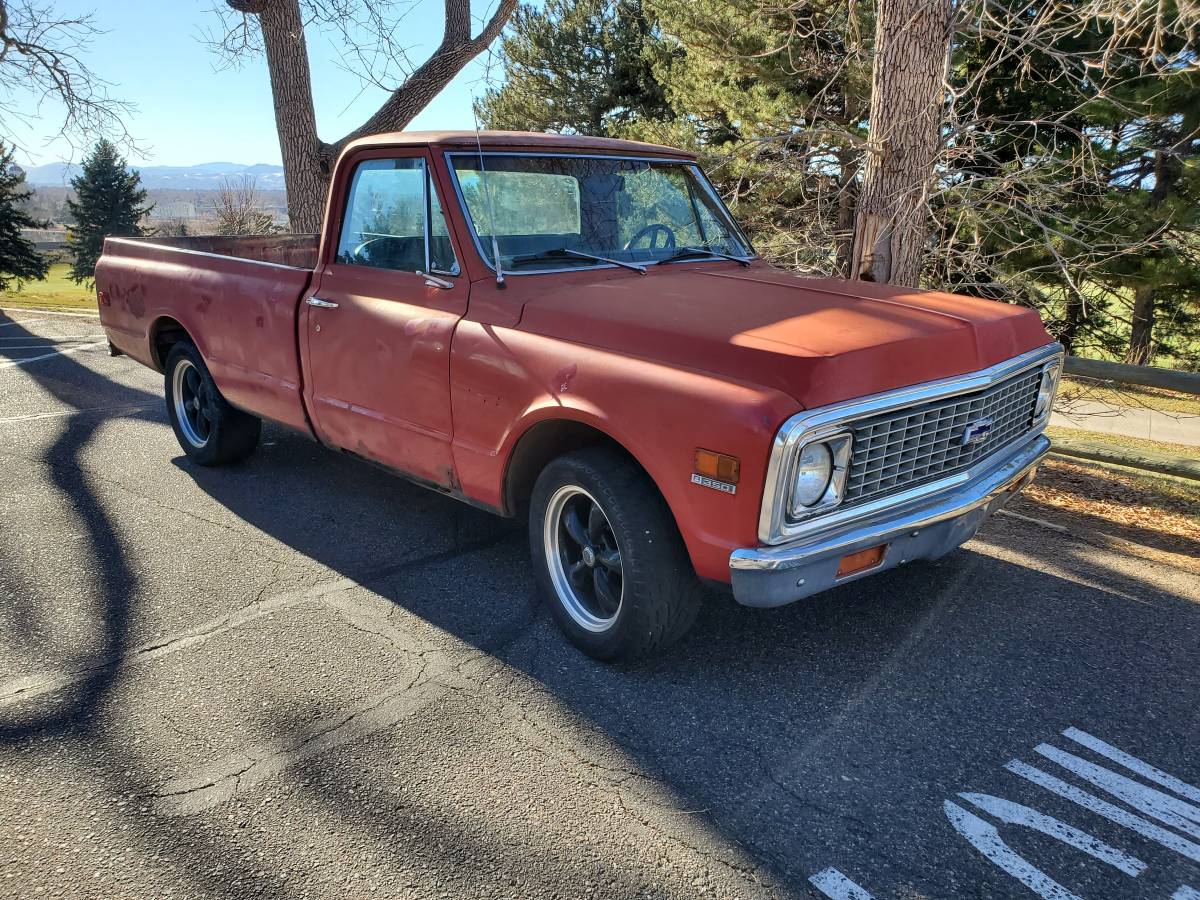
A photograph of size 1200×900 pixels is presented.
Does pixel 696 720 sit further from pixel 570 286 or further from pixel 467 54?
pixel 467 54

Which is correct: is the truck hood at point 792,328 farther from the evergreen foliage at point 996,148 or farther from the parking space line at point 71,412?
the parking space line at point 71,412

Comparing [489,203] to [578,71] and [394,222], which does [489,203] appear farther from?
[578,71]

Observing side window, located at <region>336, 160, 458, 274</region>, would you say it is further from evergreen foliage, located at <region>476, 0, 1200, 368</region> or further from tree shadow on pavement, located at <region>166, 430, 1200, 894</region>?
evergreen foliage, located at <region>476, 0, 1200, 368</region>

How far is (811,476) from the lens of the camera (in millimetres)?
2822

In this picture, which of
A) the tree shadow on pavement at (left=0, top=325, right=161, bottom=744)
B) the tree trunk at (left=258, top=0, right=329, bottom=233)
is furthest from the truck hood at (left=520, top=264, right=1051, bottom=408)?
the tree trunk at (left=258, top=0, right=329, bottom=233)

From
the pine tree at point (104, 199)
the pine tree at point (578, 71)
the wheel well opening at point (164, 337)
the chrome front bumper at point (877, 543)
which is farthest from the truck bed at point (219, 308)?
Result: the pine tree at point (104, 199)

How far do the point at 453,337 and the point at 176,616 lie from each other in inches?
66.0

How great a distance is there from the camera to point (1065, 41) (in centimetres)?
1077

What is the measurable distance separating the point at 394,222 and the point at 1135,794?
3691mm

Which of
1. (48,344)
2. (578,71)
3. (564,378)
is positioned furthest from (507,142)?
(578,71)

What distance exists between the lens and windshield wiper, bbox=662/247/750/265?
14.1ft

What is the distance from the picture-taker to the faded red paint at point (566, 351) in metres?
2.88

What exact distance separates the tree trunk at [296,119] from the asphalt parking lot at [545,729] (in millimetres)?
7095

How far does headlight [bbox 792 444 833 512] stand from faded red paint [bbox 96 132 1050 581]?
5.6 inches
